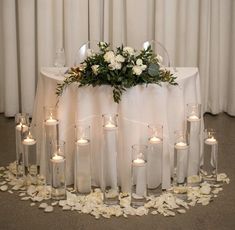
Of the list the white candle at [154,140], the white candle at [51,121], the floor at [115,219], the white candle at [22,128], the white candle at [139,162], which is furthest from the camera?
the white candle at [22,128]

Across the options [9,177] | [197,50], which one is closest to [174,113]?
[9,177]

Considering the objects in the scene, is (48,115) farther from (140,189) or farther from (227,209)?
(227,209)

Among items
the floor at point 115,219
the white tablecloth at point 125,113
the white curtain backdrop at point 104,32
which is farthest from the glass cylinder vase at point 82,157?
the white curtain backdrop at point 104,32

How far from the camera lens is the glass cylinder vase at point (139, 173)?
2.78 m

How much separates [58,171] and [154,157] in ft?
1.94

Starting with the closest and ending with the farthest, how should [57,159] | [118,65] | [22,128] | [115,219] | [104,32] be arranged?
[115,219], [57,159], [118,65], [22,128], [104,32]

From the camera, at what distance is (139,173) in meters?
2.79

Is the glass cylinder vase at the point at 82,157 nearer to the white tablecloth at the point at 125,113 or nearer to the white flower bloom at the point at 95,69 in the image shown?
the white tablecloth at the point at 125,113

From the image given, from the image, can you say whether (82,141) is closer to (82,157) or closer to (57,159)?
(82,157)

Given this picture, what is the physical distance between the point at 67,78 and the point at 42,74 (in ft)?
1.07

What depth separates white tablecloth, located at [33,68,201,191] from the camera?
2.96 meters

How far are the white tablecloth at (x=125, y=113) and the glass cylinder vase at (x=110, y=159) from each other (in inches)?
2.3

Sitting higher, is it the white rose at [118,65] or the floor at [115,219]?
the white rose at [118,65]

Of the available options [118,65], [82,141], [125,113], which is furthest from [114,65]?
[82,141]
